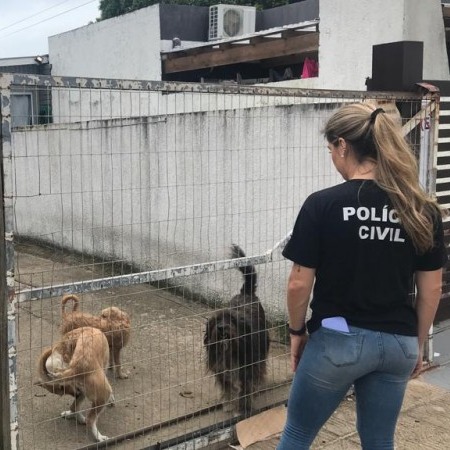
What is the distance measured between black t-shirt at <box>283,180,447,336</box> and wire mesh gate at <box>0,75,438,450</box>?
133cm

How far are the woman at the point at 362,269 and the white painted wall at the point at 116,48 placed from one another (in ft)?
33.6

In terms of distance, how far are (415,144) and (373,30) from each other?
2285 millimetres

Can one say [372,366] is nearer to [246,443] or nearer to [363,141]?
[363,141]

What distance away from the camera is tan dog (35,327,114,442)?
12.0 feet

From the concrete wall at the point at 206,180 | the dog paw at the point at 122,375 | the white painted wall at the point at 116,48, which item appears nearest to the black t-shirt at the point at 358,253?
the concrete wall at the point at 206,180

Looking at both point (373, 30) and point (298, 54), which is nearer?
point (373, 30)

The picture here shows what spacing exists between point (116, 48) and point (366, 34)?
7.85 meters

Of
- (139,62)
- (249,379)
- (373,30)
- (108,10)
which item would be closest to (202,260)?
(249,379)

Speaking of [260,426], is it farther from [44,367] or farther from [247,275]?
[44,367]

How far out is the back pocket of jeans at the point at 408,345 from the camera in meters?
2.37

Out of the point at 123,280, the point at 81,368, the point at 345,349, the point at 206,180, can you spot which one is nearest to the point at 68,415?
the point at 81,368

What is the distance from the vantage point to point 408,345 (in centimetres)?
239

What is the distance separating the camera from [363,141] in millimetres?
2340

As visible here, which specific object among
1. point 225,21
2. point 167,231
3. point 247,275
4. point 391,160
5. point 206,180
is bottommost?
point 247,275
